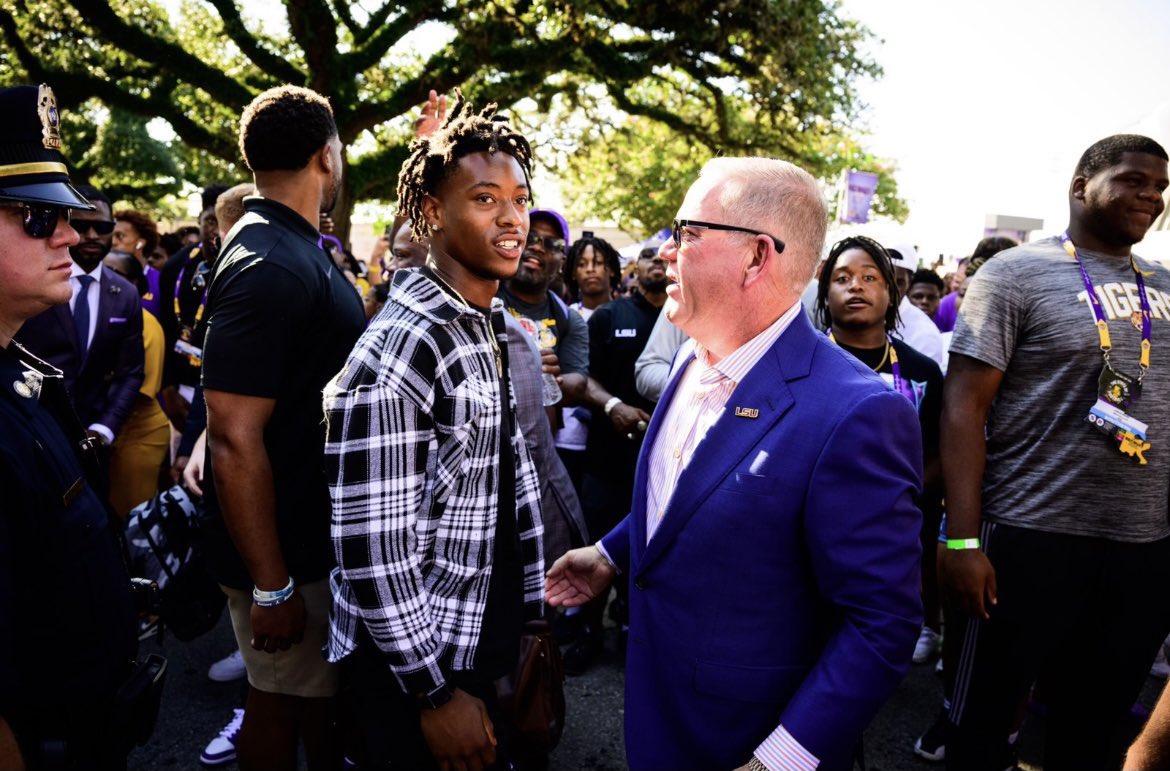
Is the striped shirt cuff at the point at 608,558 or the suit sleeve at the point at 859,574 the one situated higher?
the suit sleeve at the point at 859,574

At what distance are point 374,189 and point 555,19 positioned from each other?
6136mm

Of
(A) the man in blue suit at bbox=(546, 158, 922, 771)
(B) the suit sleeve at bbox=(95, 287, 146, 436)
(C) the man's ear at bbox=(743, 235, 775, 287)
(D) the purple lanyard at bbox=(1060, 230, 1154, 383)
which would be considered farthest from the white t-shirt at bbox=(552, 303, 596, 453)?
(C) the man's ear at bbox=(743, 235, 775, 287)

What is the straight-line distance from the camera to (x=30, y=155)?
1810 millimetres

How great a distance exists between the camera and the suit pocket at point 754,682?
5.33 feet

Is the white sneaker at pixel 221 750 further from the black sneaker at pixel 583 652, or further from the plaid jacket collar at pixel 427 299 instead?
the plaid jacket collar at pixel 427 299

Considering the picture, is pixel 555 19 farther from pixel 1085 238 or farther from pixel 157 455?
pixel 1085 238

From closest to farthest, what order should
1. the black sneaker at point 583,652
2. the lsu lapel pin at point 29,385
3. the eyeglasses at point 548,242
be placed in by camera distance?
the lsu lapel pin at point 29,385 < the black sneaker at point 583,652 < the eyeglasses at point 548,242

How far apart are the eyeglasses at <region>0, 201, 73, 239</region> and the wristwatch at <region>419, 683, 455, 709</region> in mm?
1489

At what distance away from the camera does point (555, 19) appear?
12.6 m

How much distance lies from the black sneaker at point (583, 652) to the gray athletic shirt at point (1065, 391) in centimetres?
232

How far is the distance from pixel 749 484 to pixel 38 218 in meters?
1.84

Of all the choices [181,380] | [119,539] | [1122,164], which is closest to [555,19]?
[181,380]

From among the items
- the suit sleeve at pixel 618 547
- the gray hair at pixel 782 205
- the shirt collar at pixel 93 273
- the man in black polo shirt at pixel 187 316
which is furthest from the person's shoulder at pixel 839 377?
the shirt collar at pixel 93 273

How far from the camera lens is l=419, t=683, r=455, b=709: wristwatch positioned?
5.92ft
